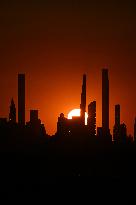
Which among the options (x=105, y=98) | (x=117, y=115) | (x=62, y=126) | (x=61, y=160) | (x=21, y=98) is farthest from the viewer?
(x=117, y=115)

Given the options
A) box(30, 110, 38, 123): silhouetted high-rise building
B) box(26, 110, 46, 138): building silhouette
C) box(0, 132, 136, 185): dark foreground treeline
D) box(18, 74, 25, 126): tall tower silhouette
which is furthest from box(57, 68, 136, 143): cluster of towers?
box(18, 74, 25, 126): tall tower silhouette

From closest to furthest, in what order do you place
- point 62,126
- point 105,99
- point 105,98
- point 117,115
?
point 62,126, point 105,99, point 105,98, point 117,115

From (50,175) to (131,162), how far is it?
9.10m

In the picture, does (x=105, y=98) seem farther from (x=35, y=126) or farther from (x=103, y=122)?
(x=35, y=126)

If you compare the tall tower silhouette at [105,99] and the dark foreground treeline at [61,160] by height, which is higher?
the tall tower silhouette at [105,99]

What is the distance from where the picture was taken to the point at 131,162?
4541 centimetres

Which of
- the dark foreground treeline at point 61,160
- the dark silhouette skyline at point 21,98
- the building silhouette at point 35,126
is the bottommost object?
the dark foreground treeline at point 61,160

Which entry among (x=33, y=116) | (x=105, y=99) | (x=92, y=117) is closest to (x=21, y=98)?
(x=33, y=116)

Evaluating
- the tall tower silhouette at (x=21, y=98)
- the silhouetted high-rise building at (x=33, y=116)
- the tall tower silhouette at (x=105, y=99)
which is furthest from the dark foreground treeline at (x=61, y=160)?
the tall tower silhouette at (x=21, y=98)

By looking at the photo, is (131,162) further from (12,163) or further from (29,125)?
(29,125)

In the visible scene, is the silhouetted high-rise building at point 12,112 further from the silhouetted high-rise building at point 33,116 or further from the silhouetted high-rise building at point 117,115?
the silhouetted high-rise building at point 117,115

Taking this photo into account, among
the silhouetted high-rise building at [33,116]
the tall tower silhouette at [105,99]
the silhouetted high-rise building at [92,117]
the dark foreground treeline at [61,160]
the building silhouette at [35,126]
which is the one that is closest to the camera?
the dark foreground treeline at [61,160]

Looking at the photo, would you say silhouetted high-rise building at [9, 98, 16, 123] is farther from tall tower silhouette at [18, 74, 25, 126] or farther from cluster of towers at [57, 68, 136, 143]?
cluster of towers at [57, 68, 136, 143]

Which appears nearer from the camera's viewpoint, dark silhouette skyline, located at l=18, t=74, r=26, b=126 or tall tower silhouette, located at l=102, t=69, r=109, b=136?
dark silhouette skyline, located at l=18, t=74, r=26, b=126
